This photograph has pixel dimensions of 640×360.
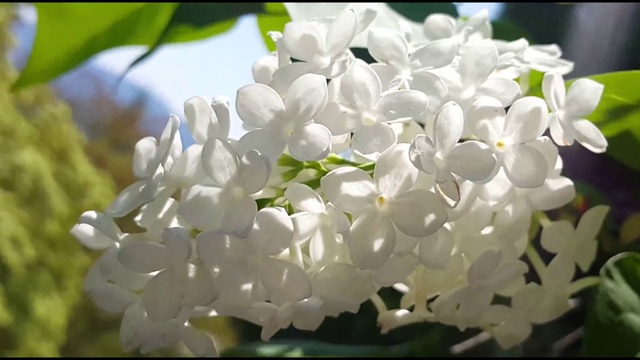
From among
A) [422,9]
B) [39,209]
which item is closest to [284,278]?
[422,9]

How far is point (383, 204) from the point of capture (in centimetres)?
31

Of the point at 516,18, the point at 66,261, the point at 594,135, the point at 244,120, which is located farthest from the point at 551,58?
the point at 66,261

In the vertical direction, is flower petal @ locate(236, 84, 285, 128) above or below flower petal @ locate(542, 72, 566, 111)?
above

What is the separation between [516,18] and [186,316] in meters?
0.52

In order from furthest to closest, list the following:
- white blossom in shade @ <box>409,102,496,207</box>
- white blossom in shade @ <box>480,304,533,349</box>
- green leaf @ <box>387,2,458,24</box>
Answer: green leaf @ <box>387,2,458,24</box> → white blossom in shade @ <box>480,304,533,349</box> → white blossom in shade @ <box>409,102,496,207</box>

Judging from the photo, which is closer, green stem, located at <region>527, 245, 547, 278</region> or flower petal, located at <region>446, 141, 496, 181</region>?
flower petal, located at <region>446, 141, 496, 181</region>

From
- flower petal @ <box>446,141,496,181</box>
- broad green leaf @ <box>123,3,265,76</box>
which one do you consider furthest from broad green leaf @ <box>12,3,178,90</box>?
flower petal @ <box>446,141,496,181</box>

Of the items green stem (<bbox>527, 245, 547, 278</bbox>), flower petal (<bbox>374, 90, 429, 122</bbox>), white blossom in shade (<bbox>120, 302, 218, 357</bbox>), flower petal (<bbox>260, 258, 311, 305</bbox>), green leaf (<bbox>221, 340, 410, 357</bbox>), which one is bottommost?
→ green leaf (<bbox>221, 340, 410, 357</bbox>)

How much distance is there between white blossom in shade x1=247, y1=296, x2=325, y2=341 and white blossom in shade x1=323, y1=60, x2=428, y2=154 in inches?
3.0

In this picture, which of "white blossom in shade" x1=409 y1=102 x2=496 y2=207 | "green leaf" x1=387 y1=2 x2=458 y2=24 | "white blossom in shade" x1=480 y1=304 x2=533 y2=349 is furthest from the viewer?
"green leaf" x1=387 y1=2 x2=458 y2=24

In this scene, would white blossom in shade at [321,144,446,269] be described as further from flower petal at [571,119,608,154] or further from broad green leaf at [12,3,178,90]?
broad green leaf at [12,3,178,90]

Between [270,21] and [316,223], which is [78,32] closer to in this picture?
[270,21]

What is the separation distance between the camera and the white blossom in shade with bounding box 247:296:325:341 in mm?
327

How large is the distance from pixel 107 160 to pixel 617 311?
55 centimetres
